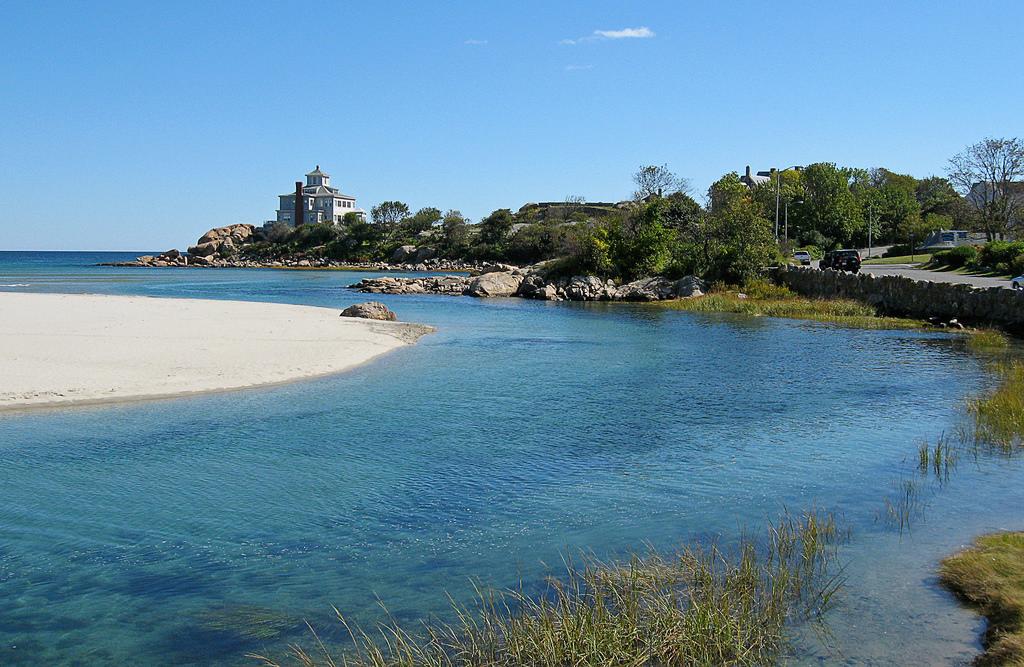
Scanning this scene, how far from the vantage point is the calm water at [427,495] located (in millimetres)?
10039

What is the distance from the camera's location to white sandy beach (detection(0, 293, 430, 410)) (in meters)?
23.4

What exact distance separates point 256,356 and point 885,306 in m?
37.9

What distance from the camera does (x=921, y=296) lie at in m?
46.4

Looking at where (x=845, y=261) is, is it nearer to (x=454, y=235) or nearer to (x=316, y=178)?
(x=454, y=235)

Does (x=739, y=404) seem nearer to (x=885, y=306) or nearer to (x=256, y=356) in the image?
(x=256, y=356)

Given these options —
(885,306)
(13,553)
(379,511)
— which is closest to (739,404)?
(379,511)

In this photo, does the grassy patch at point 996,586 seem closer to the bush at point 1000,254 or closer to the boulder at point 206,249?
the bush at point 1000,254

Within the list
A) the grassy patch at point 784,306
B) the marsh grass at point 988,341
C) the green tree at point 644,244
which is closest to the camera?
the marsh grass at point 988,341

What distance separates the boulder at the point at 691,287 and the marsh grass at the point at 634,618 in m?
53.5

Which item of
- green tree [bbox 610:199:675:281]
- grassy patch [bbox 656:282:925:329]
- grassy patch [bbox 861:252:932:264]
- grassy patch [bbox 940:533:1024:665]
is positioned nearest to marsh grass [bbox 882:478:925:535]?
grassy patch [bbox 940:533:1024:665]

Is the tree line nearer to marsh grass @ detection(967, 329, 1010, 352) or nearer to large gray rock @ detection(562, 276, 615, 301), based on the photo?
large gray rock @ detection(562, 276, 615, 301)

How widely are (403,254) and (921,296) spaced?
354ft

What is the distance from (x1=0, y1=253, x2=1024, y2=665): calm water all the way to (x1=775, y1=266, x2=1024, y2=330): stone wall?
45.1ft

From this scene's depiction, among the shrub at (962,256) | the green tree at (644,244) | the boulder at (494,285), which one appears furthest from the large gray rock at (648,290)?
the shrub at (962,256)
